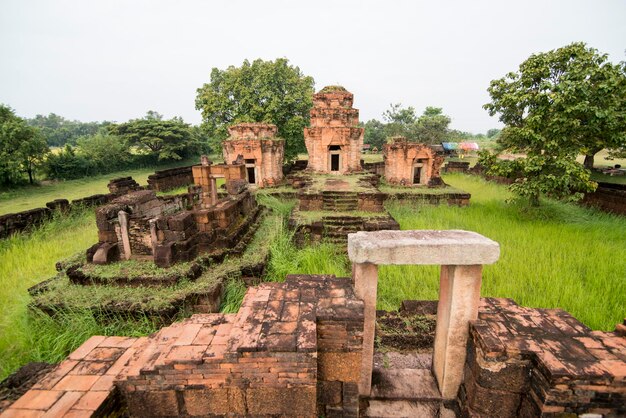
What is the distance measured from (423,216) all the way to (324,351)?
8598 mm

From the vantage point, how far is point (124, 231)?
19.2 feet

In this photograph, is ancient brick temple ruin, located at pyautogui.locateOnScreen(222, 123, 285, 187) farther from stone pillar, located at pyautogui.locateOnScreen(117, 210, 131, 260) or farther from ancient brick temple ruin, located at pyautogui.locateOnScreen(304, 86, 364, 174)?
stone pillar, located at pyautogui.locateOnScreen(117, 210, 131, 260)

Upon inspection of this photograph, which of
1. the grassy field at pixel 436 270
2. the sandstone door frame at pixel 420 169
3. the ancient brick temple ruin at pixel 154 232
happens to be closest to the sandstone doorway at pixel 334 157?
the sandstone door frame at pixel 420 169

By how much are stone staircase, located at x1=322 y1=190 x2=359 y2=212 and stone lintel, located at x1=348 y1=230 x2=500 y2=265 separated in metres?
6.93

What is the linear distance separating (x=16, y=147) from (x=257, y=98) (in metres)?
14.9

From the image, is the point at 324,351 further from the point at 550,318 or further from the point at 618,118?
the point at 618,118

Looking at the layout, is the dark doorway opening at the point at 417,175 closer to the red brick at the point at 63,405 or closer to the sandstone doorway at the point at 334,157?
the sandstone doorway at the point at 334,157

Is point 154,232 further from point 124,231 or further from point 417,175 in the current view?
point 417,175

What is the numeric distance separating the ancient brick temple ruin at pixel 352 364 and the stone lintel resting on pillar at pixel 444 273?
0.04ft

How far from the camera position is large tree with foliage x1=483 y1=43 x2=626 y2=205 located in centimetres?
755

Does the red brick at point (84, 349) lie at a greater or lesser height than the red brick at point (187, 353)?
lesser

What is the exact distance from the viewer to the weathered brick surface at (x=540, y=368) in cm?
222

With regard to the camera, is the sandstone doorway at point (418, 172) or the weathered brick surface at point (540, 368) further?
the sandstone doorway at point (418, 172)

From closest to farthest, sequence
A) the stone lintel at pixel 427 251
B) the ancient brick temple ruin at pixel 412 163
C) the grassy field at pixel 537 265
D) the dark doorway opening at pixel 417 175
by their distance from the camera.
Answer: the stone lintel at pixel 427 251, the grassy field at pixel 537 265, the ancient brick temple ruin at pixel 412 163, the dark doorway opening at pixel 417 175
